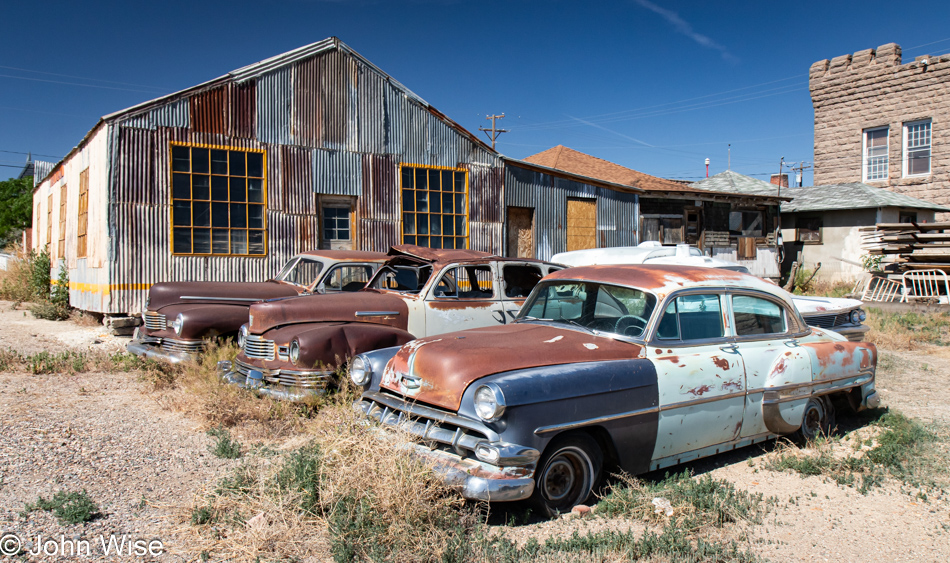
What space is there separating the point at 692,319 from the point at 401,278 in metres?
3.60

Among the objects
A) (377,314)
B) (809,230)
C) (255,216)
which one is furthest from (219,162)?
(809,230)

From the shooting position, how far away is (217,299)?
8.30 m

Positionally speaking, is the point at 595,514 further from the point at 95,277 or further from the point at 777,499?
the point at 95,277

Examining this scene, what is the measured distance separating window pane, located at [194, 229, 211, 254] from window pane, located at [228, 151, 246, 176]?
4.21 feet

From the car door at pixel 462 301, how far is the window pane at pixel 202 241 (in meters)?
6.96

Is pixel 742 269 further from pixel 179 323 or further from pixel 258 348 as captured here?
pixel 179 323

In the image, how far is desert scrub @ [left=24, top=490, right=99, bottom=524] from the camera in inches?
135

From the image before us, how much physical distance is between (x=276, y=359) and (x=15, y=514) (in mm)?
2603

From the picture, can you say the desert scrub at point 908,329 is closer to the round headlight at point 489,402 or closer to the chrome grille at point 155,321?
the round headlight at point 489,402

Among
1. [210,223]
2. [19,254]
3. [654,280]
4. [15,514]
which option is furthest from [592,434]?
[19,254]

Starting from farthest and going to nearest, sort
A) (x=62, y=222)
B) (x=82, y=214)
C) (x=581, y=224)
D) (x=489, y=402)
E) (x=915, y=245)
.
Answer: (x=915, y=245), (x=581, y=224), (x=62, y=222), (x=82, y=214), (x=489, y=402)

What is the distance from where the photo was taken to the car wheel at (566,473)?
3.66 meters

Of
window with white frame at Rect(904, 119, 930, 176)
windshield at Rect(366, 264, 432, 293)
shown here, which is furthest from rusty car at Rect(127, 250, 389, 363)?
window with white frame at Rect(904, 119, 930, 176)

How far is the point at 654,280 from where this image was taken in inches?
182
